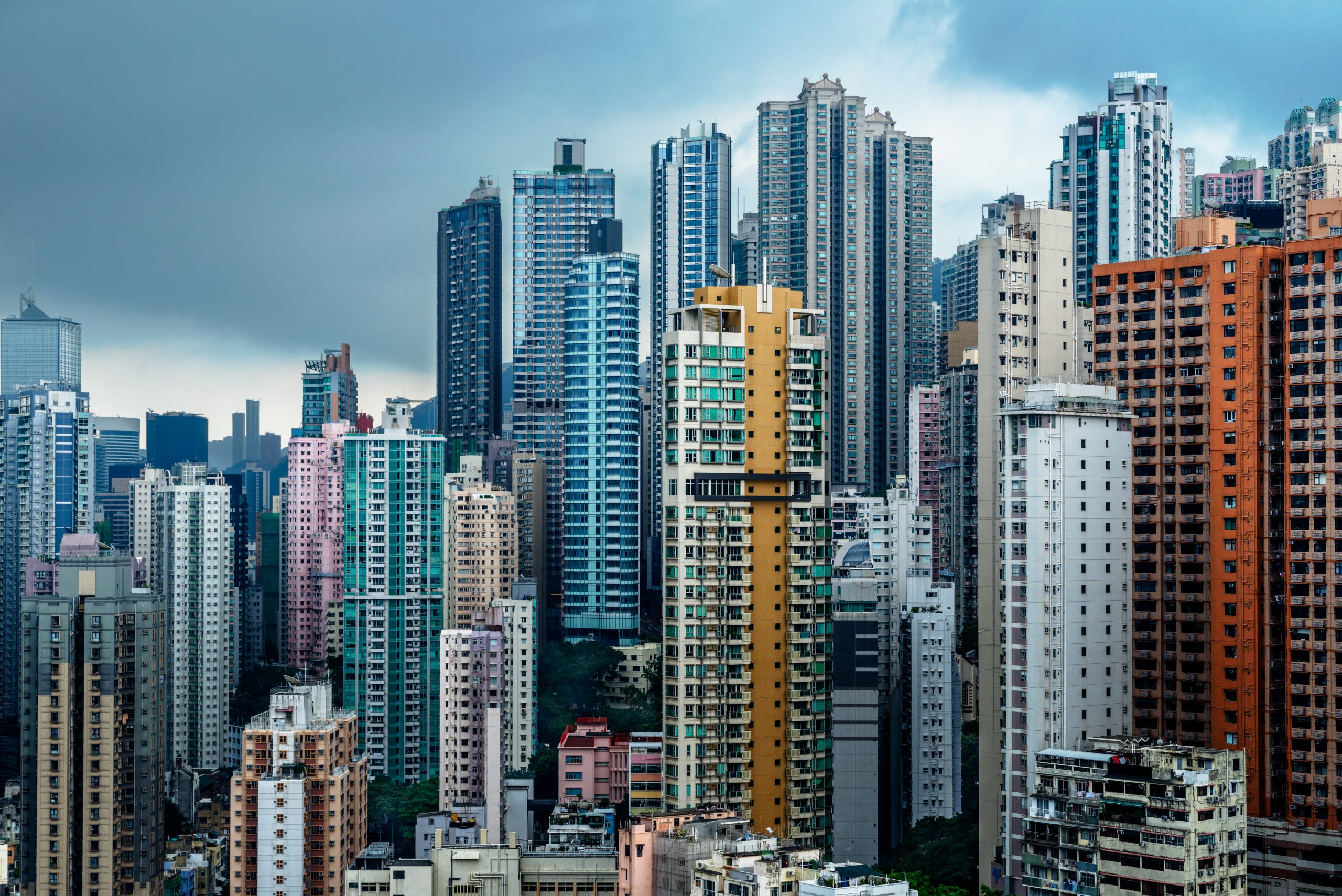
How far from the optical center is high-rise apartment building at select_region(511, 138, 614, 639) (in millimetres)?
136375

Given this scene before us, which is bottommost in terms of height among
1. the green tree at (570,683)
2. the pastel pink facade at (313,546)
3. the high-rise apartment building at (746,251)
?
the green tree at (570,683)

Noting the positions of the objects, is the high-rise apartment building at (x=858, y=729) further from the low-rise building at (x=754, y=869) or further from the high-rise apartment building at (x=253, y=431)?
the high-rise apartment building at (x=253, y=431)

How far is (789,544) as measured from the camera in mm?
59312

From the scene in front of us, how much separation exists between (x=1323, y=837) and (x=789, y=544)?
20.0 metres

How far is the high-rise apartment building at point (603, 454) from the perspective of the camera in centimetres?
10831

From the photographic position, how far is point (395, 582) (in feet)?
333

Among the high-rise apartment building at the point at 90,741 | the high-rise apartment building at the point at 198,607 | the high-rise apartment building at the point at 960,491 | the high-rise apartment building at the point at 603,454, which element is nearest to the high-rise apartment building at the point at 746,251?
the high-rise apartment building at the point at 603,454

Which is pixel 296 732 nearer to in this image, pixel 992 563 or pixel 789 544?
pixel 789 544

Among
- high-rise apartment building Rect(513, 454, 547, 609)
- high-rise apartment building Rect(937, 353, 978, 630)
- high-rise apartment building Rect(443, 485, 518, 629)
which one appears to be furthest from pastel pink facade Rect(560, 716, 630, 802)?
high-rise apartment building Rect(513, 454, 547, 609)

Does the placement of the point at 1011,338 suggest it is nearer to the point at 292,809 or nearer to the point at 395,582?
the point at 292,809

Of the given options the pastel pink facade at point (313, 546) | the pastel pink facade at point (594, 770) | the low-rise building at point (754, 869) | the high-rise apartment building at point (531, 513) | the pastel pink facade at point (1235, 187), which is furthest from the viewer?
the pastel pink facade at point (313, 546)

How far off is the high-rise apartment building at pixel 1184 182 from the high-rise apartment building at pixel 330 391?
72.8 meters

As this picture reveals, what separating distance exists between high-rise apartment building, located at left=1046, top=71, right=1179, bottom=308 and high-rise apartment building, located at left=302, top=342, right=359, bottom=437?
73019mm

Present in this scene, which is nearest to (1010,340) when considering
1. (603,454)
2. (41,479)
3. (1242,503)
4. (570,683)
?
(1242,503)
